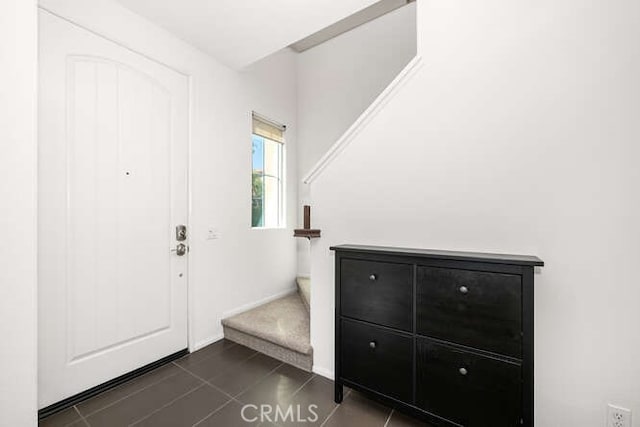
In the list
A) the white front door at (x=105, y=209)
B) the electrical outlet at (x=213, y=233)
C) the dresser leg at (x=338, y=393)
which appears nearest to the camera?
the white front door at (x=105, y=209)

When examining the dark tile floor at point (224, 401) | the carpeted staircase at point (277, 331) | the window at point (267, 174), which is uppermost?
the window at point (267, 174)

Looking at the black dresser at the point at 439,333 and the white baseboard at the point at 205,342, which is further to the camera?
the white baseboard at the point at 205,342

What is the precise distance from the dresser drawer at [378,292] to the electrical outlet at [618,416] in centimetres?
94

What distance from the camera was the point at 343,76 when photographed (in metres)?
3.43

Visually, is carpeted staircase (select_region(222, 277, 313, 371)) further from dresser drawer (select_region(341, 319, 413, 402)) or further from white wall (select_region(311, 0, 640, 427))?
white wall (select_region(311, 0, 640, 427))

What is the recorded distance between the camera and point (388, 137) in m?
1.72

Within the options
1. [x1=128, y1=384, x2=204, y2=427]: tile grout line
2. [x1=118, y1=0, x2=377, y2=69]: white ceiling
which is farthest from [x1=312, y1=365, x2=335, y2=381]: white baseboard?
[x1=118, y1=0, x2=377, y2=69]: white ceiling

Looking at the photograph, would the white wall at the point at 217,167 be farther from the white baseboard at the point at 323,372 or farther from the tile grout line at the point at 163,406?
the white baseboard at the point at 323,372

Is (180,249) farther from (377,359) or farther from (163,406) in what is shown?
(377,359)

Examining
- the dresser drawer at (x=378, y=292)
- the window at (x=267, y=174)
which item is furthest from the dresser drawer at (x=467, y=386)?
the window at (x=267, y=174)

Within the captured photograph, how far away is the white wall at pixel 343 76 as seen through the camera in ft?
10.2

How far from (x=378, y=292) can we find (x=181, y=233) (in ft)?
5.64

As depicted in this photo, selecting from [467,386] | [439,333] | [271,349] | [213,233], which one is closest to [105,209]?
[213,233]

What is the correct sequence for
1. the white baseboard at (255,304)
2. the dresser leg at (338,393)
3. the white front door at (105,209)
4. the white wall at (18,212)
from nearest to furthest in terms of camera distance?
the white wall at (18,212) → the white front door at (105,209) → the dresser leg at (338,393) → the white baseboard at (255,304)
